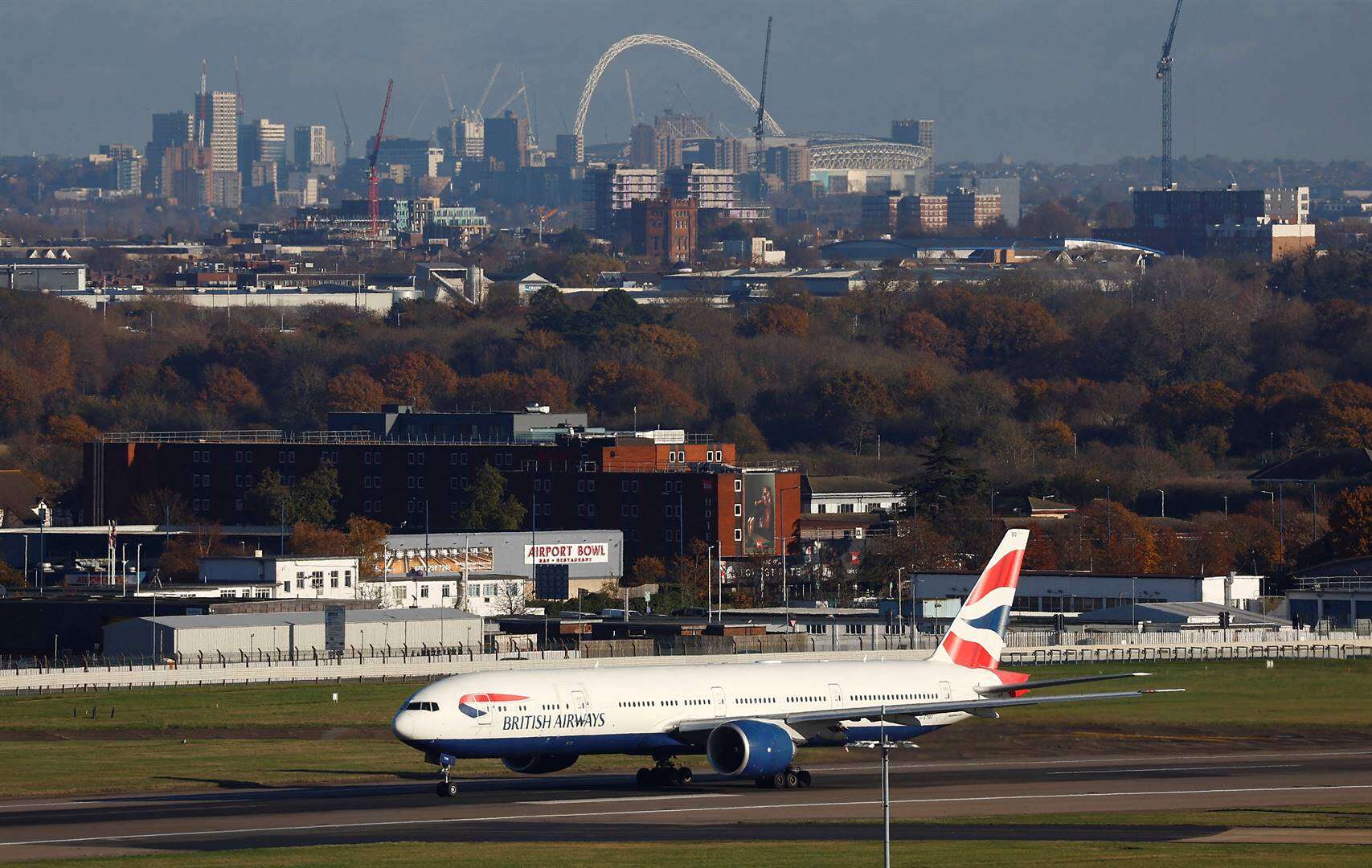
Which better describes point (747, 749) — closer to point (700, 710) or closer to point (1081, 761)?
point (700, 710)

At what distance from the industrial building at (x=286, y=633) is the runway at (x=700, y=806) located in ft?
162

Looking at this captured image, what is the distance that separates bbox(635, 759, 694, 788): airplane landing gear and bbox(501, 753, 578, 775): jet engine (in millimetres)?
2562

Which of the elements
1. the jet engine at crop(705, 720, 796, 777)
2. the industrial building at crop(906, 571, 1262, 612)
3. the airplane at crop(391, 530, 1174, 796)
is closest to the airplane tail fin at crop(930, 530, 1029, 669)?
the airplane at crop(391, 530, 1174, 796)

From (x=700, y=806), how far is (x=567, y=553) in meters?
116

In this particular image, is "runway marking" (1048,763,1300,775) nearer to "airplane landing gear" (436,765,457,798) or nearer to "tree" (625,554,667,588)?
"airplane landing gear" (436,765,457,798)

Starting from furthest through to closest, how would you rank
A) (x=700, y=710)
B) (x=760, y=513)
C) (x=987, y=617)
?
(x=760, y=513), (x=987, y=617), (x=700, y=710)

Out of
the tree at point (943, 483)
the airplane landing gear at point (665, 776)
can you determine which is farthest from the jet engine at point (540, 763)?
the tree at point (943, 483)

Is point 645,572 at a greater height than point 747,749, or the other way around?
point 645,572

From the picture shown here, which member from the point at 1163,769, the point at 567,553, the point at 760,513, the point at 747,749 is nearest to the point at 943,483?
the point at 760,513

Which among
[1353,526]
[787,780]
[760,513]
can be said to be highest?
[760,513]

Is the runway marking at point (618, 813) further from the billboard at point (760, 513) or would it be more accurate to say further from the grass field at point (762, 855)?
the billboard at point (760, 513)

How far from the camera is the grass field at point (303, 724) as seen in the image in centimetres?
8031

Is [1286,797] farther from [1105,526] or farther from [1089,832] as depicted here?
[1105,526]

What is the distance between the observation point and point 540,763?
72.4 metres
